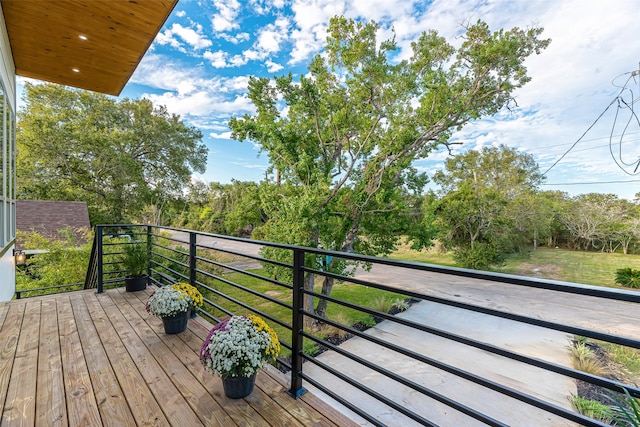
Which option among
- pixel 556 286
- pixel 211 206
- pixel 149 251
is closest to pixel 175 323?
pixel 149 251

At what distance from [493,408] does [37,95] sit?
21.2m

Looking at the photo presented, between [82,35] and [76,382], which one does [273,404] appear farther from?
[82,35]

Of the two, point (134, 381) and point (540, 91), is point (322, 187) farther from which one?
point (540, 91)

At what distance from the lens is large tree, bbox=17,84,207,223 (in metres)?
13.4

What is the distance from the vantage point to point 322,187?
6.77 meters

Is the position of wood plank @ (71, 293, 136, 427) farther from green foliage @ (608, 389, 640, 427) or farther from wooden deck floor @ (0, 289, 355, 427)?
green foliage @ (608, 389, 640, 427)

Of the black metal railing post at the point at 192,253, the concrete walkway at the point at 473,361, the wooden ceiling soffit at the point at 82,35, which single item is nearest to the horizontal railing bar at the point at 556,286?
the concrete walkway at the point at 473,361

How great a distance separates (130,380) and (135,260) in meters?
2.34

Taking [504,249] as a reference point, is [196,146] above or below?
above

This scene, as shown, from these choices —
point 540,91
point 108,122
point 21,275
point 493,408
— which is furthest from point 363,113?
point 108,122

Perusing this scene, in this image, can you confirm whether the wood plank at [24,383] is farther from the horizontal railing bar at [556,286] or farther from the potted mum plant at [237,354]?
the horizontal railing bar at [556,286]

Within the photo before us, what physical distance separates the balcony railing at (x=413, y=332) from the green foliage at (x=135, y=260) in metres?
0.12

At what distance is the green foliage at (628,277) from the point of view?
1149cm

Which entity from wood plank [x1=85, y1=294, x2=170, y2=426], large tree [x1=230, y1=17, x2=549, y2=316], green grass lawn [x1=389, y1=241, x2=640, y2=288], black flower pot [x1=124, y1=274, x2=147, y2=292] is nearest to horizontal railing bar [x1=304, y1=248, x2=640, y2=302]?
wood plank [x1=85, y1=294, x2=170, y2=426]
